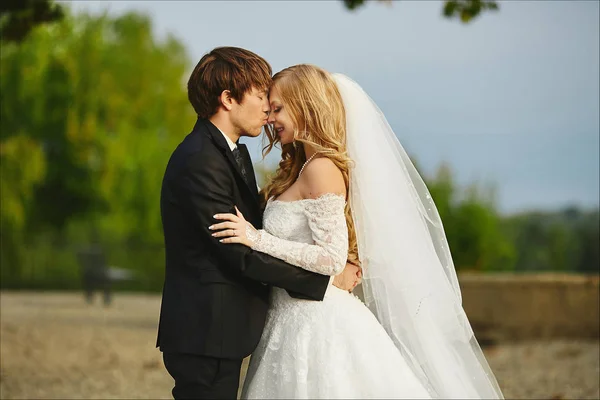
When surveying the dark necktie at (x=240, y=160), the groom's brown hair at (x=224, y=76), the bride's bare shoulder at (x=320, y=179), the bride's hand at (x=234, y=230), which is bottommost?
the bride's hand at (x=234, y=230)

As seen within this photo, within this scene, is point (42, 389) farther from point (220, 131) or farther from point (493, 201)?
point (493, 201)

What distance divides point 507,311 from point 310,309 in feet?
29.5

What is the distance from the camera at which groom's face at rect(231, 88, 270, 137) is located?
404 cm

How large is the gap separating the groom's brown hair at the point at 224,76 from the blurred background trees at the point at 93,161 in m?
15.3

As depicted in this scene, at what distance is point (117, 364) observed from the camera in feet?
35.6

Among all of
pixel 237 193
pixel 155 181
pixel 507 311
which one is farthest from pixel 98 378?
pixel 155 181

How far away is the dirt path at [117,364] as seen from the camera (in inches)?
358

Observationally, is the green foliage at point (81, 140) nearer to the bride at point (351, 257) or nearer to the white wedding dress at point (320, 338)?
the bride at point (351, 257)

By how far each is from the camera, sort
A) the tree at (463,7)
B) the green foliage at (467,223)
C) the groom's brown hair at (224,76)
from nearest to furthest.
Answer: the groom's brown hair at (224,76), the tree at (463,7), the green foliage at (467,223)

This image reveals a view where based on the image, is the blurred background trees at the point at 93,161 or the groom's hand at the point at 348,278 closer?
the groom's hand at the point at 348,278

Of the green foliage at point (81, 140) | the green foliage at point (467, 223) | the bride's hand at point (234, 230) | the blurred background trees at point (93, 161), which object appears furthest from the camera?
the green foliage at point (81, 140)

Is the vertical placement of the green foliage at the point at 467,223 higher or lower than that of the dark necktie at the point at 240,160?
lower

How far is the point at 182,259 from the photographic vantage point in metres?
3.89

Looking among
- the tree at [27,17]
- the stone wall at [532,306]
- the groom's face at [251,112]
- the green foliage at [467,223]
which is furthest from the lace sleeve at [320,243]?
the green foliage at [467,223]
